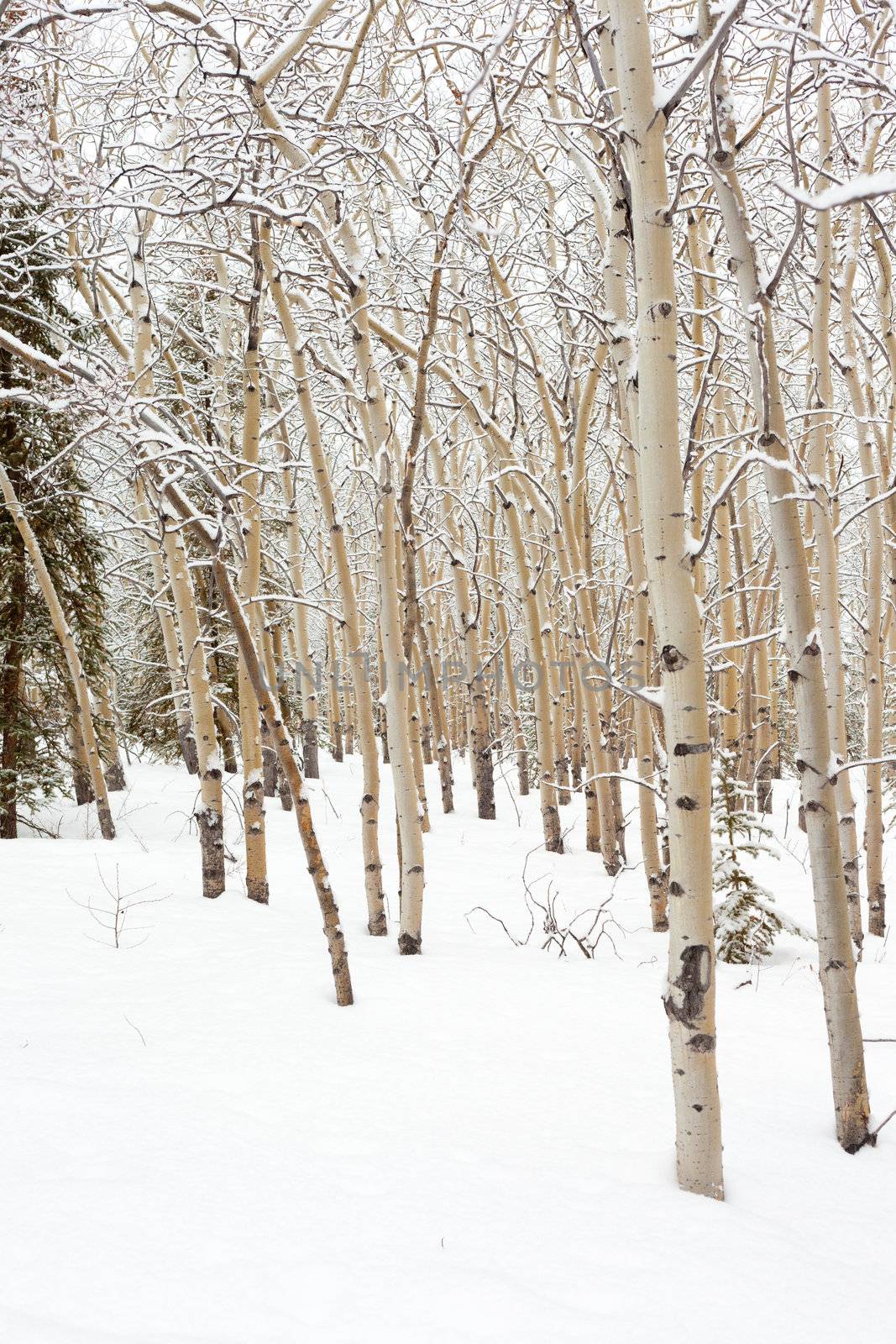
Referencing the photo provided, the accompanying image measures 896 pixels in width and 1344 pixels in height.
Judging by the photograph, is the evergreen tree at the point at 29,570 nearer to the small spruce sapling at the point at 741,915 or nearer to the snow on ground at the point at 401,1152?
the snow on ground at the point at 401,1152

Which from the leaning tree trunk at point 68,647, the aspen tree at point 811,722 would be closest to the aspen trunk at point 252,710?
the leaning tree trunk at point 68,647

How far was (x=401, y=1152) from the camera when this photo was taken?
99.4 inches

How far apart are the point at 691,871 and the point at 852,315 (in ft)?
12.9

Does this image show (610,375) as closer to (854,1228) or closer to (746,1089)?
(746,1089)

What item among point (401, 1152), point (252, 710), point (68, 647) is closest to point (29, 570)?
point (68, 647)

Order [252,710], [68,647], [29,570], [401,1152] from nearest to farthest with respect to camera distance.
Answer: [401,1152]
[252,710]
[68,647]
[29,570]

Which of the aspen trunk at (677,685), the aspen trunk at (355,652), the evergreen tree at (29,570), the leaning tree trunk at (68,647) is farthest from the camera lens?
the evergreen tree at (29,570)

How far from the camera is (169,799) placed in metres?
10.3

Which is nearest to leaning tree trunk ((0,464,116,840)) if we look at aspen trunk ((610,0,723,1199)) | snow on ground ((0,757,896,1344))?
snow on ground ((0,757,896,1344))

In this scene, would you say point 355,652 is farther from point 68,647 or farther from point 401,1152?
point 68,647

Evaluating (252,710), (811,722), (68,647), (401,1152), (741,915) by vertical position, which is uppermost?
(68,647)

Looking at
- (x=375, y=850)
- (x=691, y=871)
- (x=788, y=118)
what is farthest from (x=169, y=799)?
(x=788, y=118)

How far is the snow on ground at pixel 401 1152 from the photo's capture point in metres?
1.84

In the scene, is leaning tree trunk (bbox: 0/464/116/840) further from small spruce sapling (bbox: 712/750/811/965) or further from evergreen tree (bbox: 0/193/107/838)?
small spruce sapling (bbox: 712/750/811/965)
